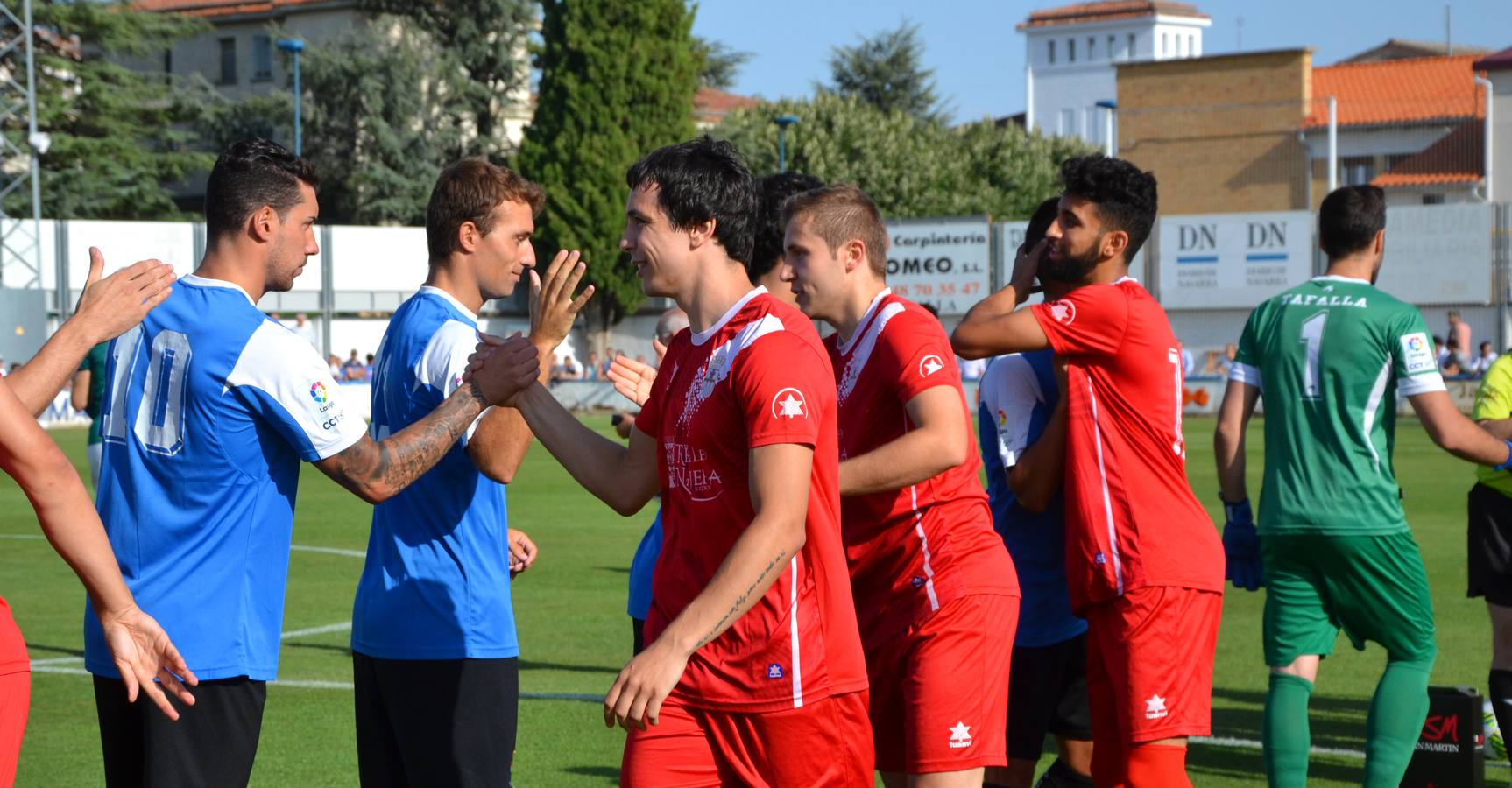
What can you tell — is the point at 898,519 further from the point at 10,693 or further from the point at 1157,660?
the point at 10,693

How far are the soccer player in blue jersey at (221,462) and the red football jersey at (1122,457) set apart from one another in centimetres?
188

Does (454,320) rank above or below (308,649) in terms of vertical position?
above

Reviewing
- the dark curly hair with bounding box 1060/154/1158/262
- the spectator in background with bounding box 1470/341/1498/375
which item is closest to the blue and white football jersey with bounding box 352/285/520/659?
the dark curly hair with bounding box 1060/154/1158/262

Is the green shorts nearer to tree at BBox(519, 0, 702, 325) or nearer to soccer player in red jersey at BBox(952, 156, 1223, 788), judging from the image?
soccer player in red jersey at BBox(952, 156, 1223, 788)

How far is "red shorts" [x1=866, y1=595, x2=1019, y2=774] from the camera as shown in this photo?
489 cm

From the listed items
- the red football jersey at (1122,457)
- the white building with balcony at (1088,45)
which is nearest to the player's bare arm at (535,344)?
the red football jersey at (1122,457)

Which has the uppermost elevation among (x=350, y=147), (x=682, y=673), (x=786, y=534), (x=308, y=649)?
(x=350, y=147)

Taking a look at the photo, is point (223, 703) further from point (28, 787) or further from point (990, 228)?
point (990, 228)

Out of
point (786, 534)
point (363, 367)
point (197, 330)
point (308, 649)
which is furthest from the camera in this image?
point (363, 367)

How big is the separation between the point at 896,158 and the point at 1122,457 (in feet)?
191

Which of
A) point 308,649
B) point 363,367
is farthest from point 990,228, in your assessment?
point 308,649

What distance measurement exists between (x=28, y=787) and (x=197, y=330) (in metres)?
3.74

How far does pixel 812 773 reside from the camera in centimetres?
396

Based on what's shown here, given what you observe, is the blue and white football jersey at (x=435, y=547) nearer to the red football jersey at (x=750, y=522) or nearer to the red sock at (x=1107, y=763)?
the red football jersey at (x=750, y=522)
